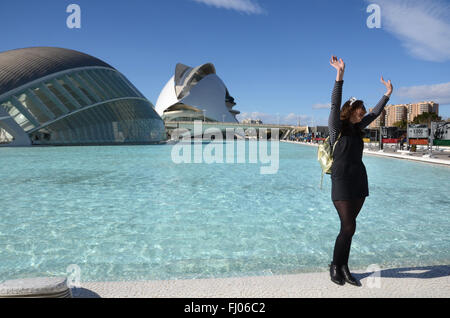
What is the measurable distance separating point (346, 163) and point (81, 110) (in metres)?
36.3

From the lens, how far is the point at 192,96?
91.9 metres

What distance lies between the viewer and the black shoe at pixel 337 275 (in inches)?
109

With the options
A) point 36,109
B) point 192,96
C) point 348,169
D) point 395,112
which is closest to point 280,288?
point 348,169

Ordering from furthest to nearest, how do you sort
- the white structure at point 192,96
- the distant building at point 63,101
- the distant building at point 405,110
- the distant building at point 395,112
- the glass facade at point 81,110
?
the distant building at point 395,112
the distant building at point 405,110
the white structure at point 192,96
the glass facade at point 81,110
the distant building at point 63,101

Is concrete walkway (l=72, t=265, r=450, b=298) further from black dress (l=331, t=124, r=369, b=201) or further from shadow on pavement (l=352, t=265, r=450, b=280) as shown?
black dress (l=331, t=124, r=369, b=201)

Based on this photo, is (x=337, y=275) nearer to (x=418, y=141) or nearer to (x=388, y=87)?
(x=388, y=87)

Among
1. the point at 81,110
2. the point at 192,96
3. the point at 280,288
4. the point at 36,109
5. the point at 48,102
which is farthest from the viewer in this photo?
the point at 192,96

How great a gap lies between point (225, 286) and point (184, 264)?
1.26 metres

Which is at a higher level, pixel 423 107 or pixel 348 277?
pixel 423 107

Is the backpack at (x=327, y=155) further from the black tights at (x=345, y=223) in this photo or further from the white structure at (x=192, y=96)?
the white structure at (x=192, y=96)

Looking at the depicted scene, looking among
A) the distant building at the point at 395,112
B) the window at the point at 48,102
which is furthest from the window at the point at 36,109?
the distant building at the point at 395,112

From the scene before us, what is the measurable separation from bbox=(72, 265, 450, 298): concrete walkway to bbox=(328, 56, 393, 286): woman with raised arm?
0.53 ft

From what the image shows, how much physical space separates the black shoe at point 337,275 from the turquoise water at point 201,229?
741 millimetres

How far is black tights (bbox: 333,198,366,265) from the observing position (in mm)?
2771
